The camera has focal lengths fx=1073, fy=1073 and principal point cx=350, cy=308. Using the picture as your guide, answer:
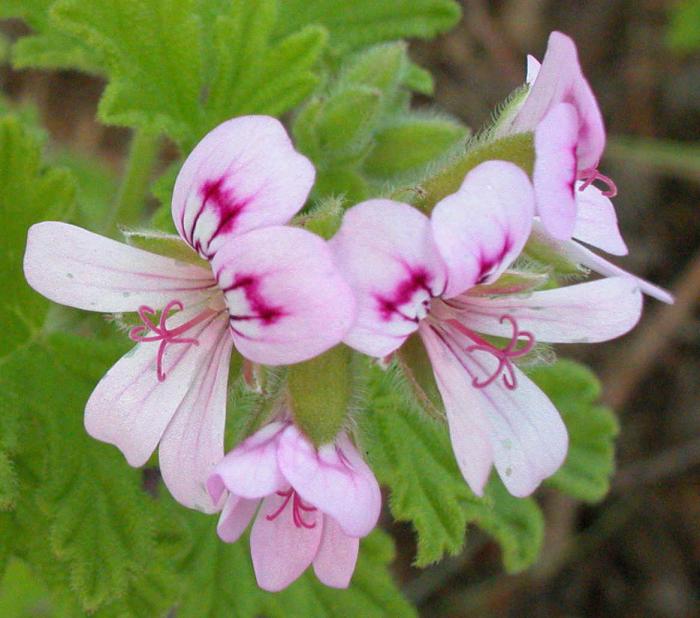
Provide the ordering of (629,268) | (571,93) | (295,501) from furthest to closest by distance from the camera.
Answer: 1. (629,268)
2. (295,501)
3. (571,93)

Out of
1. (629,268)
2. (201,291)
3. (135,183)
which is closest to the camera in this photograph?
(201,291)

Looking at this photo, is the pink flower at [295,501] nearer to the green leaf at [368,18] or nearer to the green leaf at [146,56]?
the green leaf at [146,56]

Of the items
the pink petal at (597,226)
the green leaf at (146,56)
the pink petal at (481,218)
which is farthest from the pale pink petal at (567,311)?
the green leaf at (146,56)

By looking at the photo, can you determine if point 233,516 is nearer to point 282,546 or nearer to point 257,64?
point 282,546

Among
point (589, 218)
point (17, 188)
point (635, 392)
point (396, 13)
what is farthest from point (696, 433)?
point (17, 188)

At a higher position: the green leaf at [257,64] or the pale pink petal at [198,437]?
the green leaf at [257,64]

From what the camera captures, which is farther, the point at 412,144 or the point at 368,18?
the point at 368,18

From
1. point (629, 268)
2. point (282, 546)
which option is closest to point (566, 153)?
point (282, 546)

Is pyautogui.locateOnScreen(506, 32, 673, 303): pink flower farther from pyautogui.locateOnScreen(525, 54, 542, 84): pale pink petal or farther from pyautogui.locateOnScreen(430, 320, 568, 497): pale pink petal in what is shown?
pyautogui.locateOnScreen(430, 320, 568, 497): pale pink petal
